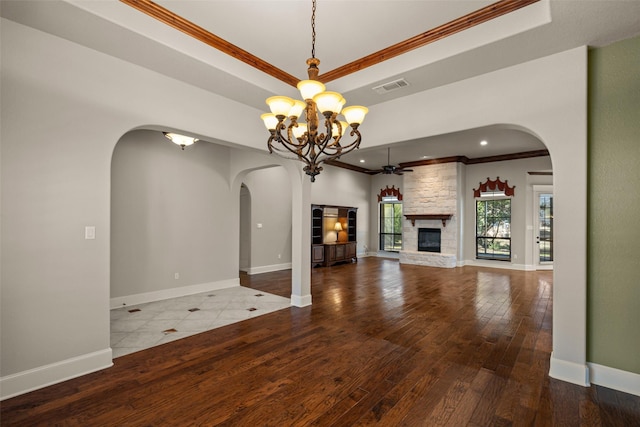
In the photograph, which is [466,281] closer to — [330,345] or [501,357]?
[501,357]

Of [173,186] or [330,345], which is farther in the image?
[173,186]

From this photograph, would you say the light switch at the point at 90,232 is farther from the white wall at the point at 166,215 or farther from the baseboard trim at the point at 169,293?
the baseboard trim at the point at 169,293

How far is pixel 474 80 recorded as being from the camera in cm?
327

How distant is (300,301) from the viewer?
16.2 feet

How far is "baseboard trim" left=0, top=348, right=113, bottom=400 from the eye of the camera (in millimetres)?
2434

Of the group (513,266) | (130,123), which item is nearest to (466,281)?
(513,266)

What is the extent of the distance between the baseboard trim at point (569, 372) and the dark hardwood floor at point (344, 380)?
0.07 m

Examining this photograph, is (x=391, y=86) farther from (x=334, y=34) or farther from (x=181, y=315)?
(x=181, y=315)

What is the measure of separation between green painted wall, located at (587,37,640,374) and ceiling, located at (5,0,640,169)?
0.95 feet

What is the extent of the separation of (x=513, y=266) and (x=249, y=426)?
30.1ft

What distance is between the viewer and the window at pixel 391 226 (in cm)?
1149

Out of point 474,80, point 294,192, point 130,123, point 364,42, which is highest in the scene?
point 364,42

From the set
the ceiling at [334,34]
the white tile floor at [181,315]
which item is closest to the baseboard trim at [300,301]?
the white tile floor at [181,315]

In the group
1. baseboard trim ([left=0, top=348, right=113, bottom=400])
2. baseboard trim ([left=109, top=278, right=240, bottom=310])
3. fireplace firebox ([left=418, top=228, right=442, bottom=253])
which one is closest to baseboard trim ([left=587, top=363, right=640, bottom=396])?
baseboard trim ([left=0, top=348, right=113, bottom=400])
